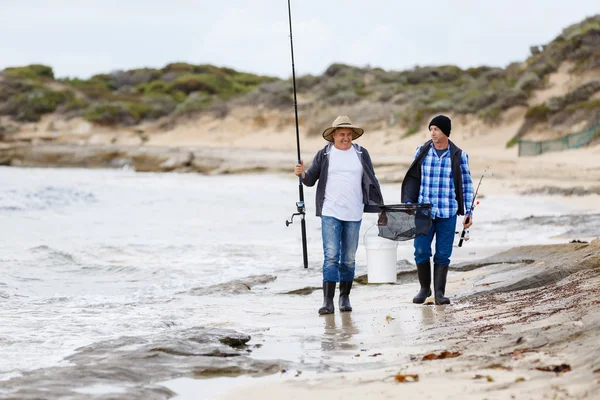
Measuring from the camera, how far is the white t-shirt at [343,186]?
Answer: 21.0ft

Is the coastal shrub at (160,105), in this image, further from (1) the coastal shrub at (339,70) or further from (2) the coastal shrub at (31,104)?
(1) the coastal shrub at (339,70)

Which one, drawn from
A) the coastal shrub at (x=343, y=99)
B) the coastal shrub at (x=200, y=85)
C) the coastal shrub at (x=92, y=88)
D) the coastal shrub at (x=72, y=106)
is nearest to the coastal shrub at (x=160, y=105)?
the coastal shrub at (x=92, y=88)

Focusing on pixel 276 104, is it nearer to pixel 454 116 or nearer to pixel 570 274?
pixel 454 116

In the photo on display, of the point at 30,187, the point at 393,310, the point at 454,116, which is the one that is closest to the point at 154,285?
the point at 393,310

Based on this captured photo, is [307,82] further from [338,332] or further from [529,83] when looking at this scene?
[338,332]

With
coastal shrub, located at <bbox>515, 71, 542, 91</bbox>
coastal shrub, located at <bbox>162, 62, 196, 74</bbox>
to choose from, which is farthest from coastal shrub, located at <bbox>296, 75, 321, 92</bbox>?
coastal shrub, located at <bbox>162, 62, 196, 74</bbox>

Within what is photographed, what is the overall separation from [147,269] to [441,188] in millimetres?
4347

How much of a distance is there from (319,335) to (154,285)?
133 inches

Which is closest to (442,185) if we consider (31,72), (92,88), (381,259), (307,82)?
(381,259)

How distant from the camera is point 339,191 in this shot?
21.0 ft

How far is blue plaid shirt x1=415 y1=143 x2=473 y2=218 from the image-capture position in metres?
6.50

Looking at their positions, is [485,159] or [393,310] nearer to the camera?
[393,310]

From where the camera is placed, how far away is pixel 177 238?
1335 centimetres

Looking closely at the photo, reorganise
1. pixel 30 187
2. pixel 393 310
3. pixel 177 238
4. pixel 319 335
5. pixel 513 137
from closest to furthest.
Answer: pixel 319 335 → pixel 393 310 → pixel 177 238 → pixel 30 187 → pixel 513 137
